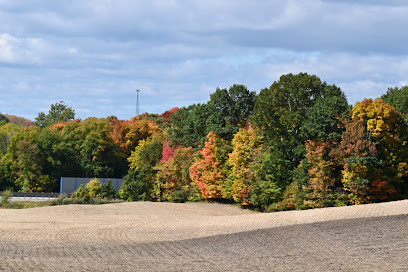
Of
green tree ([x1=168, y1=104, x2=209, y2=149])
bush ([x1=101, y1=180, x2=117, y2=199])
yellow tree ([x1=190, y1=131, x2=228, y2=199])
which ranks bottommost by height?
bush ([x1=101, y1=180, x2=117, y2=199])

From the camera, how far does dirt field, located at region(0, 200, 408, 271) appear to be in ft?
52.7

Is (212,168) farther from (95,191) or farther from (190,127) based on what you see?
(95,191)

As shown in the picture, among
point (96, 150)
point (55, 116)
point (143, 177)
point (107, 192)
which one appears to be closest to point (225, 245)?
point (107, 192)

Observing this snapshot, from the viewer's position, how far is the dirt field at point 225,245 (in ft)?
52.7

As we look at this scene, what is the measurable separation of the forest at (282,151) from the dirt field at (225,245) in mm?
11135

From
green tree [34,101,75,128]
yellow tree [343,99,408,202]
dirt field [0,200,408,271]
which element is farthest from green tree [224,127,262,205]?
green tree [34,101,75,128]

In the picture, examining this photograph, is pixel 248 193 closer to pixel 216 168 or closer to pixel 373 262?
pixel 216 168

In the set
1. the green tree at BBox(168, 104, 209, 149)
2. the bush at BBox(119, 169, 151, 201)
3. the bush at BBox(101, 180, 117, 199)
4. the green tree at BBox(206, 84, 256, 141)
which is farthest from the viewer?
the bush at BBox(119, 169, 151, 201)

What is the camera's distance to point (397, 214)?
27.4m

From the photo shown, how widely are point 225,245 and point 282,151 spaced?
27560 mm

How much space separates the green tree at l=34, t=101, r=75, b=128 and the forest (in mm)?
50663

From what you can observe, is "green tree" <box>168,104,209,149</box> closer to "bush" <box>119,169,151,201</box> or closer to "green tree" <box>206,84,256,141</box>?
"green tree" <box>206,84,256,141</box>

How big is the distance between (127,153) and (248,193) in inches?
1471

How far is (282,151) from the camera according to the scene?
4766 cm
